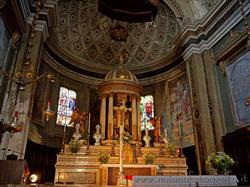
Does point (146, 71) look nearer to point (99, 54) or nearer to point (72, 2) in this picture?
point (99, 54)

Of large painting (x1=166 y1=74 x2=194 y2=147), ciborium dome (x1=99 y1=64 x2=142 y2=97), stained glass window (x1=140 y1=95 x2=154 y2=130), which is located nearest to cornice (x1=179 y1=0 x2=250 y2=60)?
large painting (x1=166 y1=74 x2=194 y2=147)

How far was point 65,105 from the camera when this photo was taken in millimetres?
14016

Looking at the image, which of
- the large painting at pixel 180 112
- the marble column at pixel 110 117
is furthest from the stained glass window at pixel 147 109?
the marble column at pixel 110 117

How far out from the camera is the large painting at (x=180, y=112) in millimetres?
12539

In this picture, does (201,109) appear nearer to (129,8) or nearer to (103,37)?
(129,8)

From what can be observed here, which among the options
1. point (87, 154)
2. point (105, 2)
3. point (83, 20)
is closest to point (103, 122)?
point (87, 154)

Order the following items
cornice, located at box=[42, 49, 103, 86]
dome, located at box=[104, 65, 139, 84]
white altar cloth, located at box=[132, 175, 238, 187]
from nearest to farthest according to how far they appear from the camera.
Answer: white altar cloth, located at box=[132, 175, 238, 187], dome, located at box=[104, 65, 139, 84], cornice, located at box=[42, 49, 103, 86]

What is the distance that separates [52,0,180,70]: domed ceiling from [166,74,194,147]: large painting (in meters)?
2.34

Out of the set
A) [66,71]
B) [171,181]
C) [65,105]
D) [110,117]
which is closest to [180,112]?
[110,117]

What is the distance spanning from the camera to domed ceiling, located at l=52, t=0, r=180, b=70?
47.2ft

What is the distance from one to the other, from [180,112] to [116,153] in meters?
5.78

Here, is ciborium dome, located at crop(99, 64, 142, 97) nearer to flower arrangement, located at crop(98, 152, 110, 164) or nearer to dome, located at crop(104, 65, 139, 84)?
dome, located at crop(104, 65, 139, 84)

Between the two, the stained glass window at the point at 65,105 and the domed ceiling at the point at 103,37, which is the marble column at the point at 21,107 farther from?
the stained glass window at the point at 65,105

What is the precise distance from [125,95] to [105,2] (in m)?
4.36
